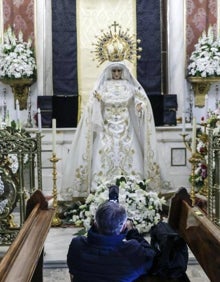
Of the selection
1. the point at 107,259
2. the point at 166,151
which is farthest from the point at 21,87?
the point at 107,259

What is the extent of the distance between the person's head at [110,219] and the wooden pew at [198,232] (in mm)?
461

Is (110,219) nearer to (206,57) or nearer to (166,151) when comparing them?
(166,151)

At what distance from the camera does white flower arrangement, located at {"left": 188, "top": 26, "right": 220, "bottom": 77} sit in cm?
841

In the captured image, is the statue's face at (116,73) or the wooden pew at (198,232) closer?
the wooden pew at (198,232)

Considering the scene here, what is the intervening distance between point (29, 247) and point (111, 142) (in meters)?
3.96

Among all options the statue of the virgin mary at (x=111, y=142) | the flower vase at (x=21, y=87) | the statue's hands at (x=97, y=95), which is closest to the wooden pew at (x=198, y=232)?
the statue of the virgin mary at (x=111, y=142)

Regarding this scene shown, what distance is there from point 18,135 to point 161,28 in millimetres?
5085

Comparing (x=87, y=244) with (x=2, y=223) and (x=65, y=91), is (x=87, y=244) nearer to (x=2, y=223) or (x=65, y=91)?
(x=2, y=223)

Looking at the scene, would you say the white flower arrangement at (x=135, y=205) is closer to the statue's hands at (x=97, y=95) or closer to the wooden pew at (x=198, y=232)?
the statue's hands at (x=97, y=95)

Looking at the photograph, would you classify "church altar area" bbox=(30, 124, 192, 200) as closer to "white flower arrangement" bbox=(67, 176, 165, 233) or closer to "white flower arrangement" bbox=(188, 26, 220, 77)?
"white flower arrangement" bbox=(188, 26, 220, 77)

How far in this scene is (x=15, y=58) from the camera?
841cm

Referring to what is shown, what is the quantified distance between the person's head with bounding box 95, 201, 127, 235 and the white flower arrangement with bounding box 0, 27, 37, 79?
19.4 feet

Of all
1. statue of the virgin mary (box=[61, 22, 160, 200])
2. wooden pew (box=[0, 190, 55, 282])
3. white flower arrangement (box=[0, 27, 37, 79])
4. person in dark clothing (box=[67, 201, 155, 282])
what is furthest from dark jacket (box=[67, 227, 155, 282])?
white flower arrangement (box=[0, 27, 37, 79])

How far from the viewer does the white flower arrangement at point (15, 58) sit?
8.34 metres
